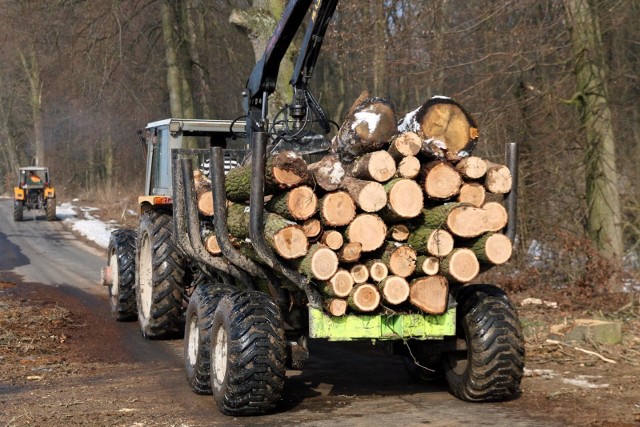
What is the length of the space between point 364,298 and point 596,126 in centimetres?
664

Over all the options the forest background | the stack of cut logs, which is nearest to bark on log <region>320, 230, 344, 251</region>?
the stack of cut logs

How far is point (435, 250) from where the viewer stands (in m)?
6.75

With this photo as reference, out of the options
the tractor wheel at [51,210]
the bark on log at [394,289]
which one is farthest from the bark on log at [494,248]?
the tractor wheel at [51,210]

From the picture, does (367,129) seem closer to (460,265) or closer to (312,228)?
(312,228)

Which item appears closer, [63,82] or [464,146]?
[464,146]

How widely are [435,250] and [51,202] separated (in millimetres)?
26592

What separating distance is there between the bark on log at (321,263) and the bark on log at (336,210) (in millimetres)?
200

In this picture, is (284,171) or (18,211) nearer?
(284,171)

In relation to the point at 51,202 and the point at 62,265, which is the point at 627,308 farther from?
the point at 51,202

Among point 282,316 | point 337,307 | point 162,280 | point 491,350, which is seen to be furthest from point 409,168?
point 162,280

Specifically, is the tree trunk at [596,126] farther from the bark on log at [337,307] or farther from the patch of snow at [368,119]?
the bark on log at [337,307]

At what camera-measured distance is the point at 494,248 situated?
6824 mm

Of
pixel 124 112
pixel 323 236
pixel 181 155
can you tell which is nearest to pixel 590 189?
pixel 181 155

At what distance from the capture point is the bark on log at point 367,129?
6781 millimetres
